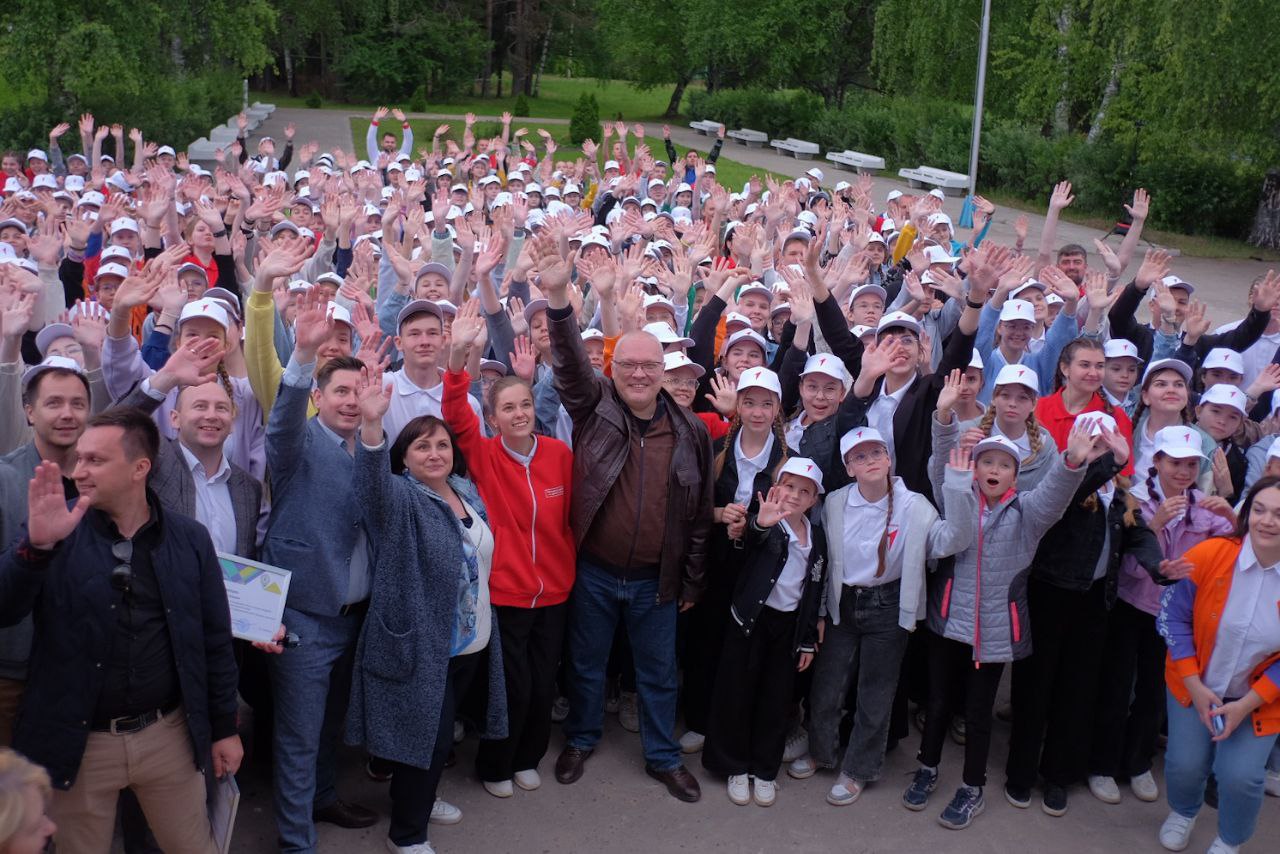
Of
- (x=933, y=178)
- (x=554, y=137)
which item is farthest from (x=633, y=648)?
(x=554, y=137)

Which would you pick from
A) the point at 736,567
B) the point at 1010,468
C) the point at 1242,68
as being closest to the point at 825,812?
the point at 736,567

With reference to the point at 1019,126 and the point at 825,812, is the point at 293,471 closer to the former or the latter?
the point at 825,812

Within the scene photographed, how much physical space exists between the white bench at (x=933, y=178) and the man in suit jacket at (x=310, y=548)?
26.3 meters

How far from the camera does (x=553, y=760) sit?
19.7 feet

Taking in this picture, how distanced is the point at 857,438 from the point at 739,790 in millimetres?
1898

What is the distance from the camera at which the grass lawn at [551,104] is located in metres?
49.4

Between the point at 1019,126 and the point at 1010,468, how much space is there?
2724 cm

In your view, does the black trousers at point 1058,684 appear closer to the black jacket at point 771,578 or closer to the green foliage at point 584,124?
the black jacket at point 771,578

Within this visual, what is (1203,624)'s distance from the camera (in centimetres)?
523

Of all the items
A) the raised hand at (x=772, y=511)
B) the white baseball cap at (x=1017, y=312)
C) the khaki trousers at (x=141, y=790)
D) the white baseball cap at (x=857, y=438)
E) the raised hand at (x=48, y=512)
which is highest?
the white baseball cap at (x=1017, y=312)

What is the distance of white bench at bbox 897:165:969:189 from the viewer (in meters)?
29.6

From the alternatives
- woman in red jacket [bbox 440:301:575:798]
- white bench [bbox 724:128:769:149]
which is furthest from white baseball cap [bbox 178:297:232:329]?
white bench [bbox 724:128:769:149]

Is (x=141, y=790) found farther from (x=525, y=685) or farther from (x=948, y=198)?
(x=948, y=198)

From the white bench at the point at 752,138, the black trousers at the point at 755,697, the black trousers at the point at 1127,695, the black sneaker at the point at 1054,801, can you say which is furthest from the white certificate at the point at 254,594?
the white bench at the point at 752,138
